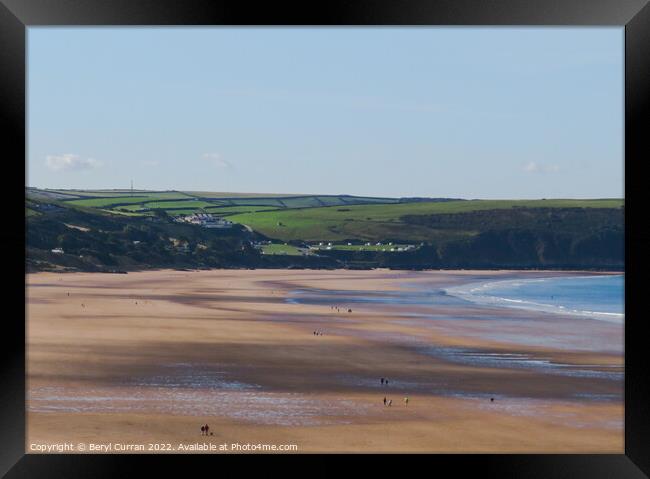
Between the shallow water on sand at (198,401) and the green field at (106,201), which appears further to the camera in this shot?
the green field at (106,201)

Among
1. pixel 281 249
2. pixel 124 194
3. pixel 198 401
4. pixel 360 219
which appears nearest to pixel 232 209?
pixel 124 194

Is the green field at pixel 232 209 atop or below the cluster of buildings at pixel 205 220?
atop

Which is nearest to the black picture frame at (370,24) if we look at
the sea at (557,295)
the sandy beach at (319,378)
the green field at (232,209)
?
the sandy beach at (319,378)

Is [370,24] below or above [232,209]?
below

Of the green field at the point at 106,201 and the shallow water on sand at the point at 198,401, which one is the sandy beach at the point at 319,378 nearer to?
the shallow water on sand at the point at 198,401

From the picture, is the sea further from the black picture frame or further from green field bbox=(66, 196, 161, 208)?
green field bbox=(66, 196, 161, 208)

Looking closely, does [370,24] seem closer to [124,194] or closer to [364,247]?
[364,247]
